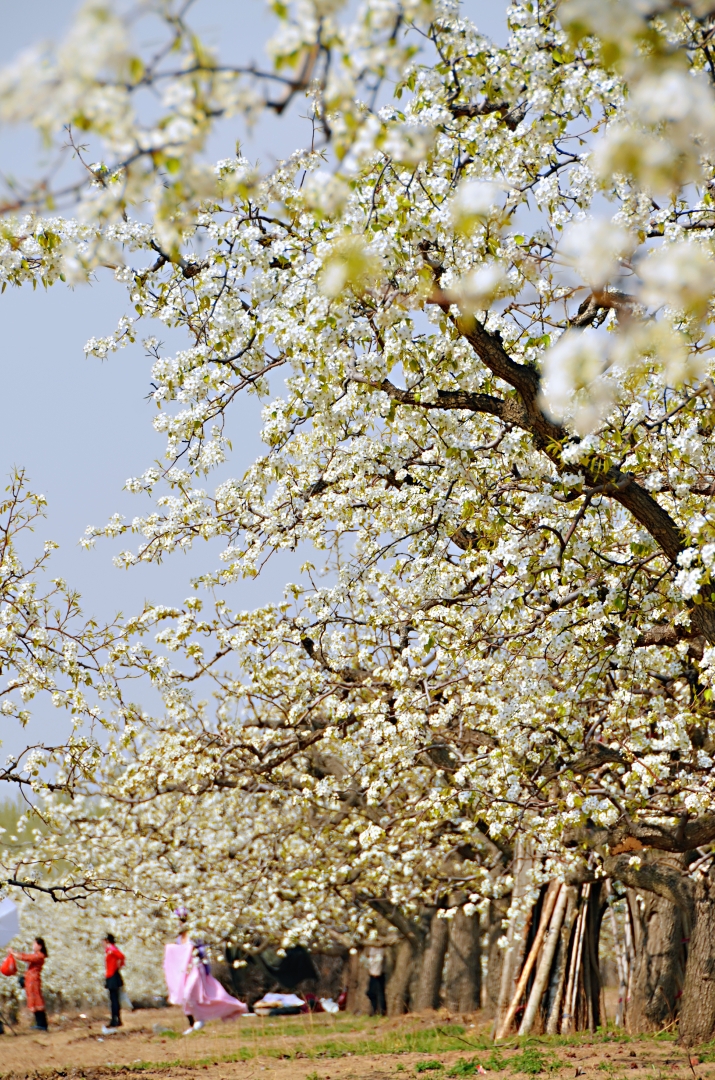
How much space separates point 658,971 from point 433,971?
7.56 m

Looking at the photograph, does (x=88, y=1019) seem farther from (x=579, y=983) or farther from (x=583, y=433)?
(x=583, y=433)

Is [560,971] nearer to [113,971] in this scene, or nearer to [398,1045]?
[398,1045]

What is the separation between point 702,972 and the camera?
1120 centimetres

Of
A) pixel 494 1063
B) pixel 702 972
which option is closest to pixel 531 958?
pixel 702 972

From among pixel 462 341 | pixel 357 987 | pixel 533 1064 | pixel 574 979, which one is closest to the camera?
pixel 462 341

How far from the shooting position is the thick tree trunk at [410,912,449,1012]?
20453 millimetres

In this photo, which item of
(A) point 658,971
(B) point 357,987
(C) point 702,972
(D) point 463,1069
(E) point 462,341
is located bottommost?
(B) point 357,987

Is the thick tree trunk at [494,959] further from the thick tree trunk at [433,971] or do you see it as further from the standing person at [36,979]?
the standing person at [36,979]

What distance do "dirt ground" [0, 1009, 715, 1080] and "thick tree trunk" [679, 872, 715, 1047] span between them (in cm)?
31

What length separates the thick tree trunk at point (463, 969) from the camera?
19.5 m

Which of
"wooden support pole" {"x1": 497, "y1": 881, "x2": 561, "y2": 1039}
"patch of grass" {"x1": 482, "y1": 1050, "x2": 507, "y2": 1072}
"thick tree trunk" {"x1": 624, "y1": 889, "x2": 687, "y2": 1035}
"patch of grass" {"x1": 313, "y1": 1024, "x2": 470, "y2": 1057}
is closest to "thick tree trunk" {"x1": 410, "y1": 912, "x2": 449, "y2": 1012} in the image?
"patch of grass" {"x1": 313, "y1": 1024, "x2": 470, "y2": 1057}

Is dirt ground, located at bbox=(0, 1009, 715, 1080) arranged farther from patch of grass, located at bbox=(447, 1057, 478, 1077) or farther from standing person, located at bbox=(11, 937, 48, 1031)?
standing person, located at bbox=(11, 937, 48, 1031)

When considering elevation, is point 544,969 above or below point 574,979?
above

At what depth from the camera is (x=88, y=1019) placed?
2228cm
